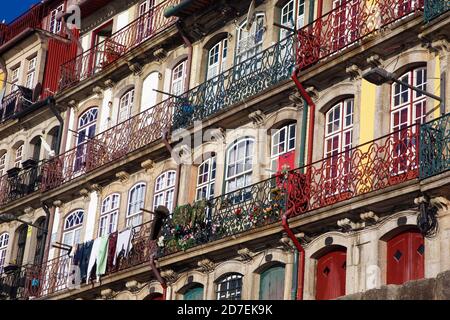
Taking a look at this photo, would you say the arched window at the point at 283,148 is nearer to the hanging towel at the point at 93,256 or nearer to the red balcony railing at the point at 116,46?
the hanging towel at the point at 93,256

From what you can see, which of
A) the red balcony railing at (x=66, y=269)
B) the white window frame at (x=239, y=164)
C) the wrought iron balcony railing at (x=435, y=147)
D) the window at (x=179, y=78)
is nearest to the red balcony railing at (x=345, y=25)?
the white window frame at (x=239, y=164)

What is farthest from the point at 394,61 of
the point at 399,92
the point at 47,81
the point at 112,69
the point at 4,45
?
the point at 4,45

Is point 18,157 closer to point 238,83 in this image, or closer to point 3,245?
point 3,245

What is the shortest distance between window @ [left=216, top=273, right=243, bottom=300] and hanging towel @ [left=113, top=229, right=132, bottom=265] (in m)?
3.11

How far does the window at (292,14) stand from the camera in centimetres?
2572

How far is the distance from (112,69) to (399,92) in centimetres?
1074

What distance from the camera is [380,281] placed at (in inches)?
833

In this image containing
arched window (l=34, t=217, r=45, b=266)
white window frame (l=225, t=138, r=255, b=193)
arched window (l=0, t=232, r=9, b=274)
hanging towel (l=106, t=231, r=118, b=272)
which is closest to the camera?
white window frame (l=225, t=138, r=255, b=193)

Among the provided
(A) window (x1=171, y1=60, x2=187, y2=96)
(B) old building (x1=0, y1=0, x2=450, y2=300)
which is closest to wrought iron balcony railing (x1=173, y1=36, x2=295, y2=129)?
(B) old building (x1=0, y1=0, x2=450, y2=300)

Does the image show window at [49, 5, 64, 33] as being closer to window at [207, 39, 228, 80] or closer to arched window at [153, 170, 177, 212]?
window at [207, 39, 228, 80]

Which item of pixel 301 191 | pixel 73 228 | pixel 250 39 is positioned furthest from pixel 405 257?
pixel 73 228

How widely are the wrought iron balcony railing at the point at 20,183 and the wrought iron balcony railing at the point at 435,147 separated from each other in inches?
593

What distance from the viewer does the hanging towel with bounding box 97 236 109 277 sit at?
28.1 meters

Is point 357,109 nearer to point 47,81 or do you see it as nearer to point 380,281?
point 380,281
